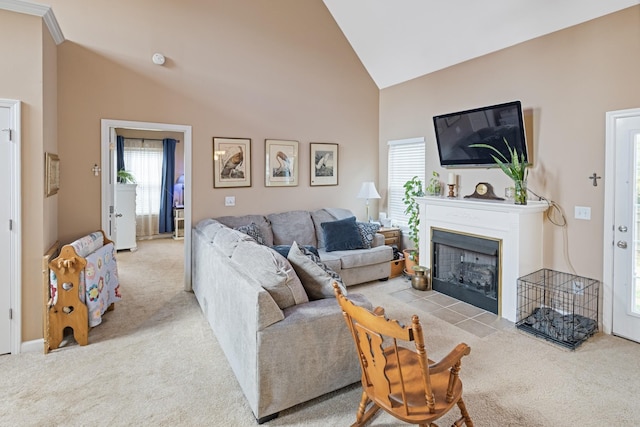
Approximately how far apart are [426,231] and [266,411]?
331 centimetres

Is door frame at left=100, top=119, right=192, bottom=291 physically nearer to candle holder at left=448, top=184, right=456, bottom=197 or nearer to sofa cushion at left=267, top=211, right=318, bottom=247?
sofa cushion at left=267, top=211, right=318, bottom=247

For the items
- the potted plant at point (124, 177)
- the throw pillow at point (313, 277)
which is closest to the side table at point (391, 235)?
the throw pillow at point (313, 277)

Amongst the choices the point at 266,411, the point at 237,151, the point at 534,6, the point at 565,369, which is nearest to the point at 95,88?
the point at 237,151

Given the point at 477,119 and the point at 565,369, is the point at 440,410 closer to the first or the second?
the point at 565,369

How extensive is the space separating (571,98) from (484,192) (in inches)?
51.8

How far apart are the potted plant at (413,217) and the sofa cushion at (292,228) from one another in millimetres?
1396

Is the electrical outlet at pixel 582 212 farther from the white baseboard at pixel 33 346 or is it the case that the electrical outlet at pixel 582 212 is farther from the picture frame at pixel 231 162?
the white baseboard at pixel 33 346

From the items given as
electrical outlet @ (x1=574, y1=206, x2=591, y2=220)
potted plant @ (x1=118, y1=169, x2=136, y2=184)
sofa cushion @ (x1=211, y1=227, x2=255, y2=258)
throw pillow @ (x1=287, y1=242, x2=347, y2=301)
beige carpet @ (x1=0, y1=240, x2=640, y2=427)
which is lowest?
beige carpet @ (x1=0, y1=240, x2=640, y2=427)

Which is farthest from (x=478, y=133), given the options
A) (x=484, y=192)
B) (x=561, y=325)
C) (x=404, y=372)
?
(x=404, y=372)

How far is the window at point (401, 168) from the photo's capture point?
545 centimetres

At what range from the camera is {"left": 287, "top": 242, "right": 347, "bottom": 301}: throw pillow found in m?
2.54

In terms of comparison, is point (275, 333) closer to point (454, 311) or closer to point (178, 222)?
point (454, 311)

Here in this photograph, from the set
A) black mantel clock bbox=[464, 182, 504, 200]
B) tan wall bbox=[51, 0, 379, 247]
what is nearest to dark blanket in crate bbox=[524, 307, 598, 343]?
black mantel clock bbox=[464, 182, 504, 200]

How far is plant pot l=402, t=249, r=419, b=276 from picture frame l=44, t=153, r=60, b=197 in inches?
170
